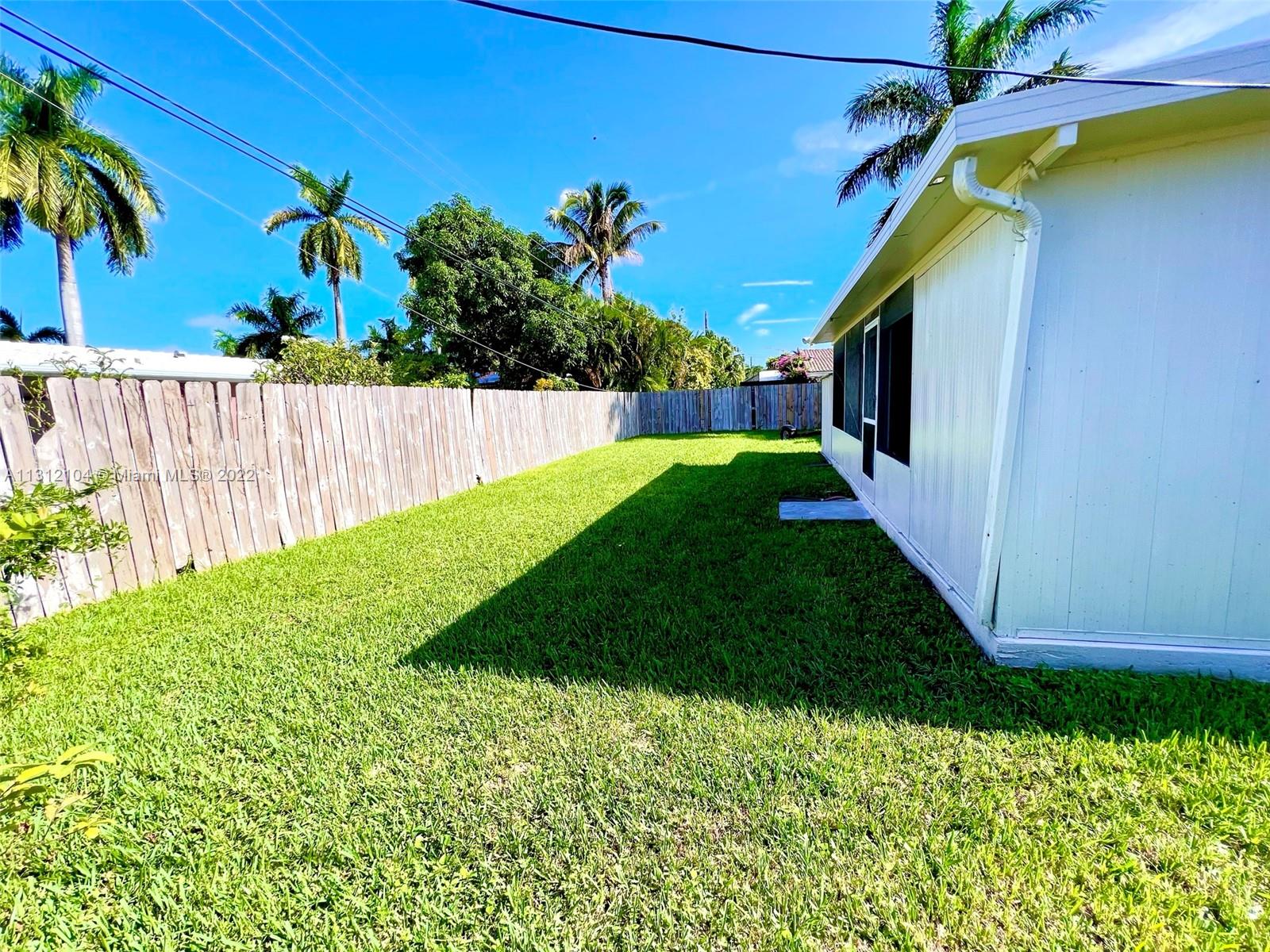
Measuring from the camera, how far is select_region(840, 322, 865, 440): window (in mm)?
6090

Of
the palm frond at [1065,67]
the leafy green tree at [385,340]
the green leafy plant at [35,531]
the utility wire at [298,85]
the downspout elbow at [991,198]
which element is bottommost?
the green leafy plant at [35,531]

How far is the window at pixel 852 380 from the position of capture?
20.0 feet

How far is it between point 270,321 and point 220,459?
84.8ft

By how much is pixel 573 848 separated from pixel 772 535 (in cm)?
347

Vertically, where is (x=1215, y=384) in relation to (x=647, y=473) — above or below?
above

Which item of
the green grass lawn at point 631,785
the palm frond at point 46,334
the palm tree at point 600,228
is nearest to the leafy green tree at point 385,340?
the palm tree at point 600,228

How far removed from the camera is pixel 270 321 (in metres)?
24.3

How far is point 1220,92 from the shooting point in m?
1.80

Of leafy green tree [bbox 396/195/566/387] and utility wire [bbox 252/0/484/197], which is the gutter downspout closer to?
utility wire [bbox 252/0/484/197]

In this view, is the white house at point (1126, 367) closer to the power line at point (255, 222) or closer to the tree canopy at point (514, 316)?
the power line at point (255, 222)

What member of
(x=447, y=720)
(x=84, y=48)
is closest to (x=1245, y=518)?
(x=447, y=720)

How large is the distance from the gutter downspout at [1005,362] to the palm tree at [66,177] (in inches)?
799

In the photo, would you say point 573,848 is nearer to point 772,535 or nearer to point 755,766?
point 755,766

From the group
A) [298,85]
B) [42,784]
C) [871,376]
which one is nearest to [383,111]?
[298,85]
